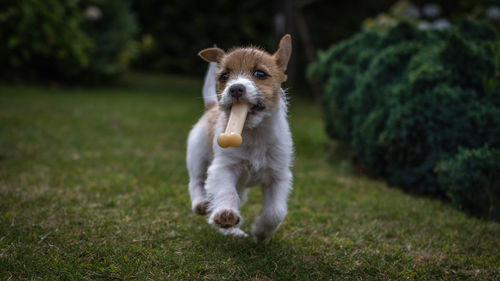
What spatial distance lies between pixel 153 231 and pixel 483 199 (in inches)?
134

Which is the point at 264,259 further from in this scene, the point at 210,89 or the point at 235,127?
the point at 210,89

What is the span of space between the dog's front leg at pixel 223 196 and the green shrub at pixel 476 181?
255 centimetres

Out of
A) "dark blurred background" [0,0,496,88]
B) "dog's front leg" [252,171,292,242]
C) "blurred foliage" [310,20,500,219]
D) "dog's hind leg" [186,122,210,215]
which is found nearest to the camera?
"dog's front leg" [252,171,292,242]

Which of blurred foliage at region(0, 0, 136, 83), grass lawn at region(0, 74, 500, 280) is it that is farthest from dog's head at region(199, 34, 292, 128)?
blurred foliage at region(0, 0, 136, 83)

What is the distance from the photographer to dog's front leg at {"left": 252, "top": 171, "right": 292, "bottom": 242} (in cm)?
314

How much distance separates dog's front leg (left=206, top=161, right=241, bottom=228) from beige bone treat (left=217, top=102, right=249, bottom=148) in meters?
0.51

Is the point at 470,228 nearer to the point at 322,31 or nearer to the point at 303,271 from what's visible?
the point at 303,271

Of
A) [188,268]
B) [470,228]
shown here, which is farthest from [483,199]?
[188,268]

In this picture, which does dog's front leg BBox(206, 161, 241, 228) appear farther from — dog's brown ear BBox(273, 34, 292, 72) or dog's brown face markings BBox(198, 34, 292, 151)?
dog's brown ear BBox(273, 34, 292, 72)

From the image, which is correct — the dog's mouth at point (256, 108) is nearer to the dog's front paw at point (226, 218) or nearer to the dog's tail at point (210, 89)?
the dog's front paw at point (226, 218)

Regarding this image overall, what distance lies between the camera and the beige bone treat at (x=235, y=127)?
260 cm

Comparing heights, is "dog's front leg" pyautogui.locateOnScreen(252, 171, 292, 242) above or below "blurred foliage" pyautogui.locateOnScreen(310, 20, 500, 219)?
below

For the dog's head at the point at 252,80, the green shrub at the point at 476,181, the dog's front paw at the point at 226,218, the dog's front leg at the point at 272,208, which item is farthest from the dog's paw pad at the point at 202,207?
the green shrub at the point at 476,181

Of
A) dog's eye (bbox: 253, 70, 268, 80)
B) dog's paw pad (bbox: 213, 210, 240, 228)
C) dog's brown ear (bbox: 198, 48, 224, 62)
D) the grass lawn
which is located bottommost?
the grass lawn
